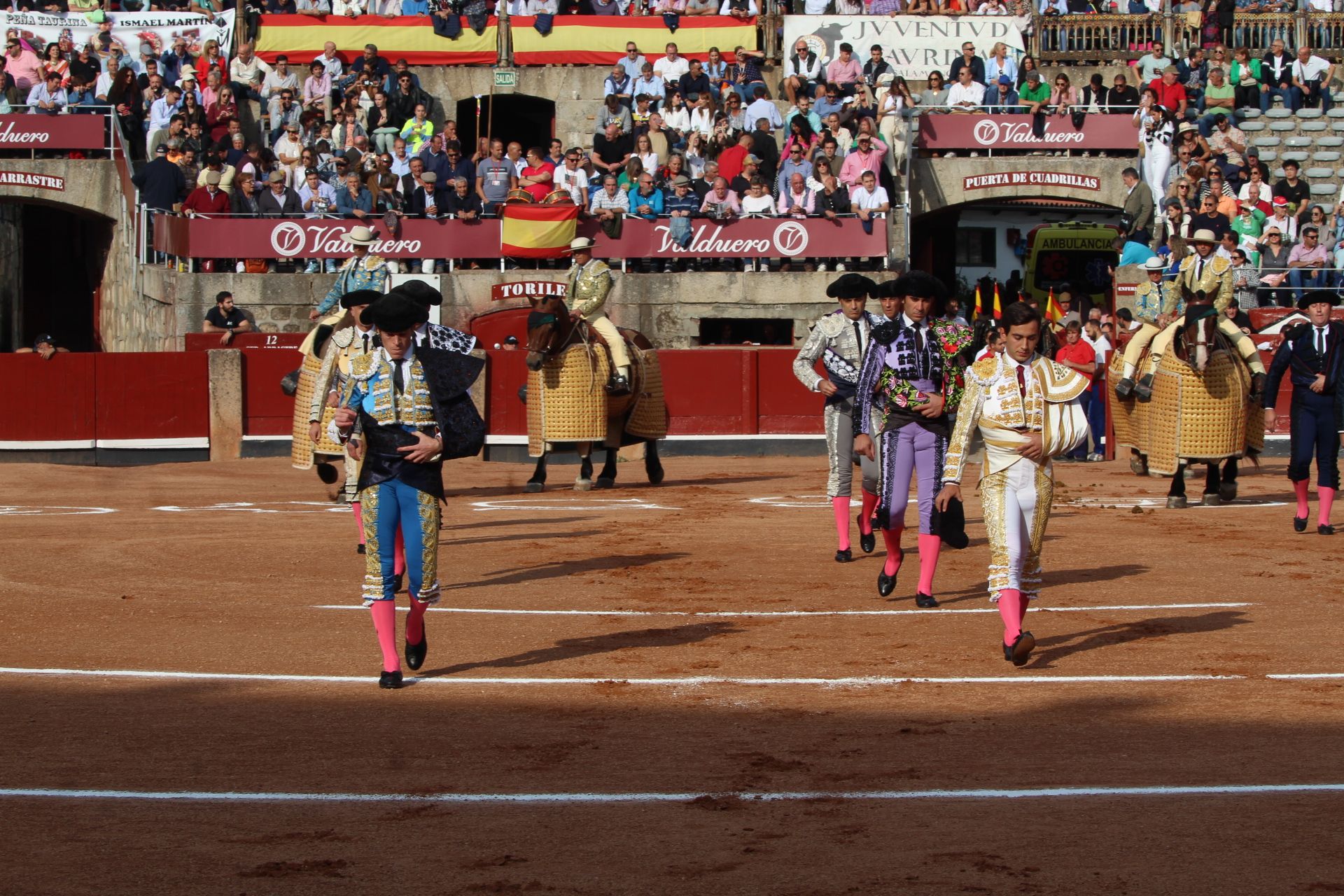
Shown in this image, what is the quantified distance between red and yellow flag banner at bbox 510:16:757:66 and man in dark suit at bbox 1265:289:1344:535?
55.3 feet

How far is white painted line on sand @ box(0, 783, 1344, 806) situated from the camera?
5.84m

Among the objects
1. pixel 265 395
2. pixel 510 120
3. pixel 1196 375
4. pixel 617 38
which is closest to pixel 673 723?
pixel 1196 375

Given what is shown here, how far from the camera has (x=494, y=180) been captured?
25172 mm

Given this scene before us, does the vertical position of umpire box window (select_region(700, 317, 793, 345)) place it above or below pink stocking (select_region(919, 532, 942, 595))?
above

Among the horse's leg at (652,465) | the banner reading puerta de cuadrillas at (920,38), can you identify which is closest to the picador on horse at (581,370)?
the horse's leg at (652,465)

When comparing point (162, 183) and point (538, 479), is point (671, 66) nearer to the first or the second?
point (162, 183)

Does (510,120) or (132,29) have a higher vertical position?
(132,29)

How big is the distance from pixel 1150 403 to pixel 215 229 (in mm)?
14585

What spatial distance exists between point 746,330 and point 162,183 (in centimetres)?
846

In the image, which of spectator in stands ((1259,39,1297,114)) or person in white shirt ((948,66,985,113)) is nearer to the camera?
person in white shirt ((948,66,985,113))

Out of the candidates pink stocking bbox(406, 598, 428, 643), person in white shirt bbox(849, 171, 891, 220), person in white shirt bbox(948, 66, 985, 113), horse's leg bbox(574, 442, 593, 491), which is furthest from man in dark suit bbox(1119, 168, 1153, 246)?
pink stocking bbox(406, 598, 428, 643)

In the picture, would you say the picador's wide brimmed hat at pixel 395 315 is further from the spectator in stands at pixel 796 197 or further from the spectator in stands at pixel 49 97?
the spectator in stands at pixel 49 97

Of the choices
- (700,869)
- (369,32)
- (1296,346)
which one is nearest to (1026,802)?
(700,869)

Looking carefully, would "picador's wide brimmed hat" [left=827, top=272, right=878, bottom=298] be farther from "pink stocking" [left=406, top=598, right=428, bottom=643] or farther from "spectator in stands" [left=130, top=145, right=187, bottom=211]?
"spectator in stands" [left=130, top=145, right=187, bottom=211]
